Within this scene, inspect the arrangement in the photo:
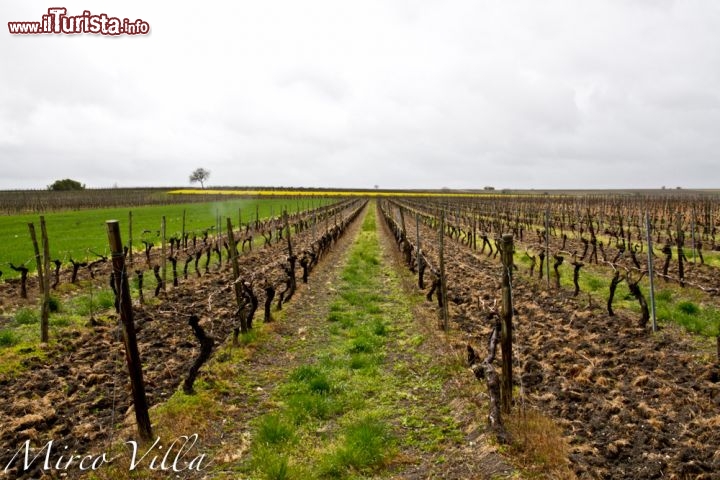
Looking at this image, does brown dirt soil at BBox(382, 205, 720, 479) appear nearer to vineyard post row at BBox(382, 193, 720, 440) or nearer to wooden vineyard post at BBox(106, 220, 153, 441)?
vineyard post row at BBox(382, 193, 720, 440)

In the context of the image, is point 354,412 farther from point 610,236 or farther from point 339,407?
point 610,236

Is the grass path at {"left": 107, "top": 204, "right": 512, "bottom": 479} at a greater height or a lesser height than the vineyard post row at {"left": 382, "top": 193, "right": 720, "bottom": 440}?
lesser

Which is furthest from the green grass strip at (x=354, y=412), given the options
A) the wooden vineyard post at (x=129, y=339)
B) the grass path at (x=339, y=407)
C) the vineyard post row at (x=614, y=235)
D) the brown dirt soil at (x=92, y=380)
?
the vineyard post row at (x=614, y=235)

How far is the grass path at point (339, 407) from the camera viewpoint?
5031mm

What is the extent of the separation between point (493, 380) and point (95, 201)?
75155mm

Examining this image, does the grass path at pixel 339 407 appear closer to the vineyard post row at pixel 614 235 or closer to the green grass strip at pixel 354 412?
the green grass strip at pixel 354 412

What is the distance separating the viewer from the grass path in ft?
16.5

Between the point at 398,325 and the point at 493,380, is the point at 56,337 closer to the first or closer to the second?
the point at 398,325

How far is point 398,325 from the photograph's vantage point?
34.1 ft

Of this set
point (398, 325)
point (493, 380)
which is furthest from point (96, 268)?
point (493, 380)

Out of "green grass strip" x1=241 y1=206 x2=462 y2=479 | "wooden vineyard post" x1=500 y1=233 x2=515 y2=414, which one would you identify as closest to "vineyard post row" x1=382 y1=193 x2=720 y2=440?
"wooden vineyard post" x1=500 y1=233 x2=515 y2=414

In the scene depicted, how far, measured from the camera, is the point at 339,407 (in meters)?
6.39

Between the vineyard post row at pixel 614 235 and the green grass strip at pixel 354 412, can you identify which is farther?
the vineyard post row at pixel 614 235

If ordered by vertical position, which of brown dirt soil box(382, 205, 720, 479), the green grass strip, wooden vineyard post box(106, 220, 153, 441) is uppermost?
wooden vineyard post box(106, 220, 153, 441)
